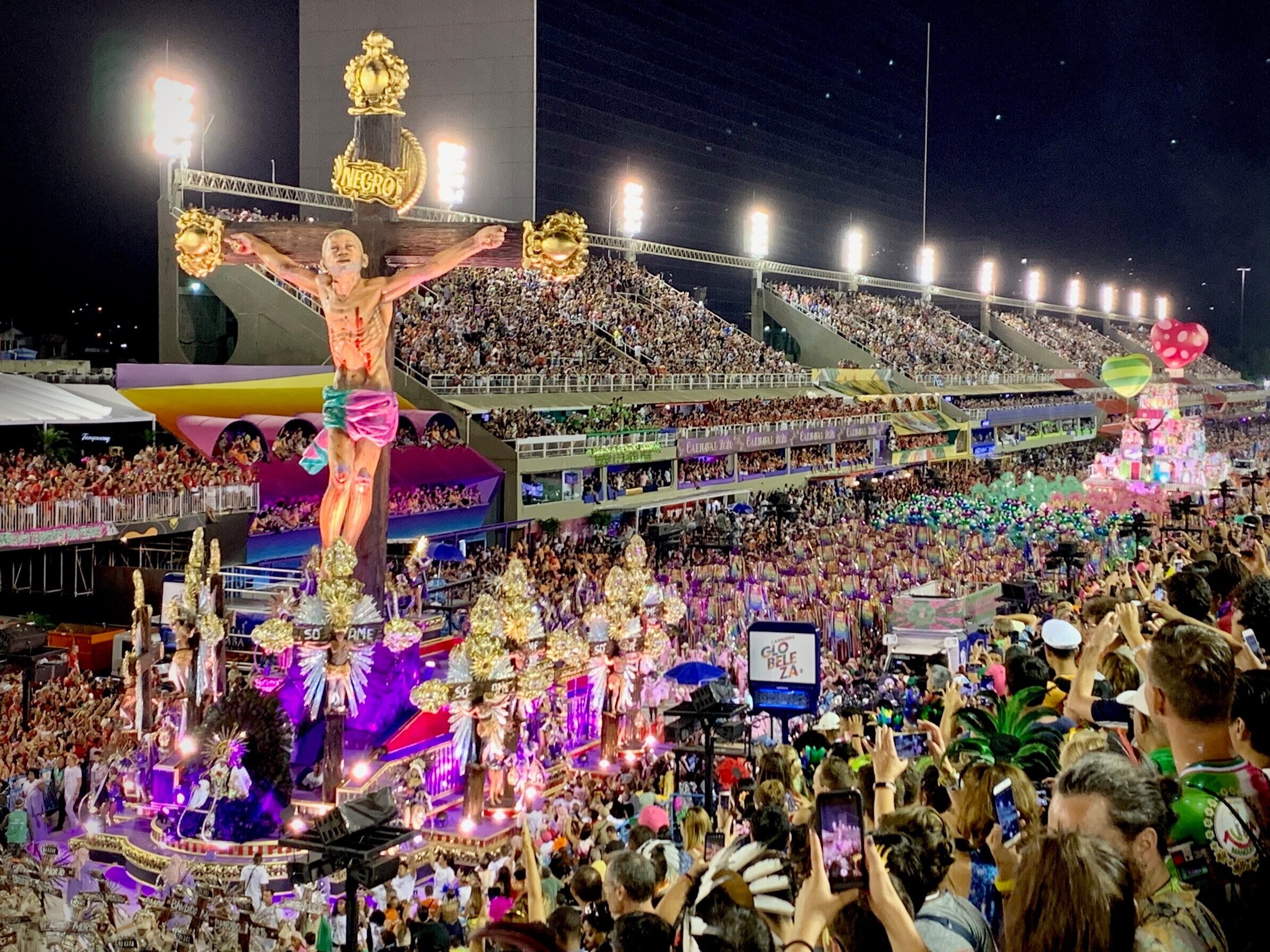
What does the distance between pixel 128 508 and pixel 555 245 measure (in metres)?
11.5

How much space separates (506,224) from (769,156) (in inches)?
2221

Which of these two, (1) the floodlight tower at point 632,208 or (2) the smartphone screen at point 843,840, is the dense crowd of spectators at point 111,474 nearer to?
(2) the smartphone screen at point 843,840

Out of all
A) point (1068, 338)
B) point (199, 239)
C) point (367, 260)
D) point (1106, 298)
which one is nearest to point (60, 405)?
point (199, 239)

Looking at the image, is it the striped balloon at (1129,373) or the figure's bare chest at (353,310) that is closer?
the figure's bare chest at (353,310)

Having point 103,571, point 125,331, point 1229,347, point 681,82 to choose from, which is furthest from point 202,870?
point 1229,347

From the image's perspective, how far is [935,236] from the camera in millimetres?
86875

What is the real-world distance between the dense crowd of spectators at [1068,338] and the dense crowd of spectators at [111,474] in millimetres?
63641

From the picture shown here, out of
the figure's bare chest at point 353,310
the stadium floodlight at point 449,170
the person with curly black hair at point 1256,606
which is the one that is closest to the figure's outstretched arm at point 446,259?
the figure's bare chest at point 353,310

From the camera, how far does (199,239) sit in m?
14.3

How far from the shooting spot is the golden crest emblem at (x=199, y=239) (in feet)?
46.9

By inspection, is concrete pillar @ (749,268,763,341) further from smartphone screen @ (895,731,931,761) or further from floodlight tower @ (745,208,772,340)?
smartphone screen @ (895,731,931,761)

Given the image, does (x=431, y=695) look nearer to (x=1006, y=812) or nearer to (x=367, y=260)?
(x=367, y=260)

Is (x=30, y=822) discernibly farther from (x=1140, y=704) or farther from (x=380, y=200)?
(x=1140, y=704)

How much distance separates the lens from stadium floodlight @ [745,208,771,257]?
6212 cm
